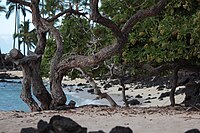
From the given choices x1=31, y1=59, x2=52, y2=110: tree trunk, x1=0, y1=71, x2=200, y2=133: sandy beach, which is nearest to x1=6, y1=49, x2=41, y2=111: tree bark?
x1=31, y1=59, x2=52, y2=110: tree trunk

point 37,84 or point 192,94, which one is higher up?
point 37,84

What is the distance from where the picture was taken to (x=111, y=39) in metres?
13.0

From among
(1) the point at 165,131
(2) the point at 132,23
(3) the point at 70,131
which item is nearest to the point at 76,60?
(2) the point at 132,23

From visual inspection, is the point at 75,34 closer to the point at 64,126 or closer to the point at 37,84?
the point at 37,84

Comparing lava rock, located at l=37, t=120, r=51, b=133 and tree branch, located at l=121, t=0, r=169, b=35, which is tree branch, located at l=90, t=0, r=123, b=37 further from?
lava rock, located at l=37, t=120, r=51, b=133

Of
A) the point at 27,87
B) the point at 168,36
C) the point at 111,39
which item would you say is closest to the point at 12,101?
the point at 111,39

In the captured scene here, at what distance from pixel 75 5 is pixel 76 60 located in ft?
7.48

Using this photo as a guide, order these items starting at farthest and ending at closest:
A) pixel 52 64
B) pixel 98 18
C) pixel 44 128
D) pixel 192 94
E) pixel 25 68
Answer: pixel 192 94
pixel 52 64
pixel 25 68
pixel 98 18
pixel 44 128

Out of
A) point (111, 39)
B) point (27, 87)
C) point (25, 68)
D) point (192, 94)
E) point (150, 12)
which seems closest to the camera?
point (150, 12)

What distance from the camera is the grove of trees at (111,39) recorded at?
1033cm

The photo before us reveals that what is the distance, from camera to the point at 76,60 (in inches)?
440

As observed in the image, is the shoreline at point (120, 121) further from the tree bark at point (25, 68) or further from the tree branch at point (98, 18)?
the tree branch at point (98, 18)

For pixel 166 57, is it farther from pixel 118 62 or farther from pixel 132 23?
pixel 118 62

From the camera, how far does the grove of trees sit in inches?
407
